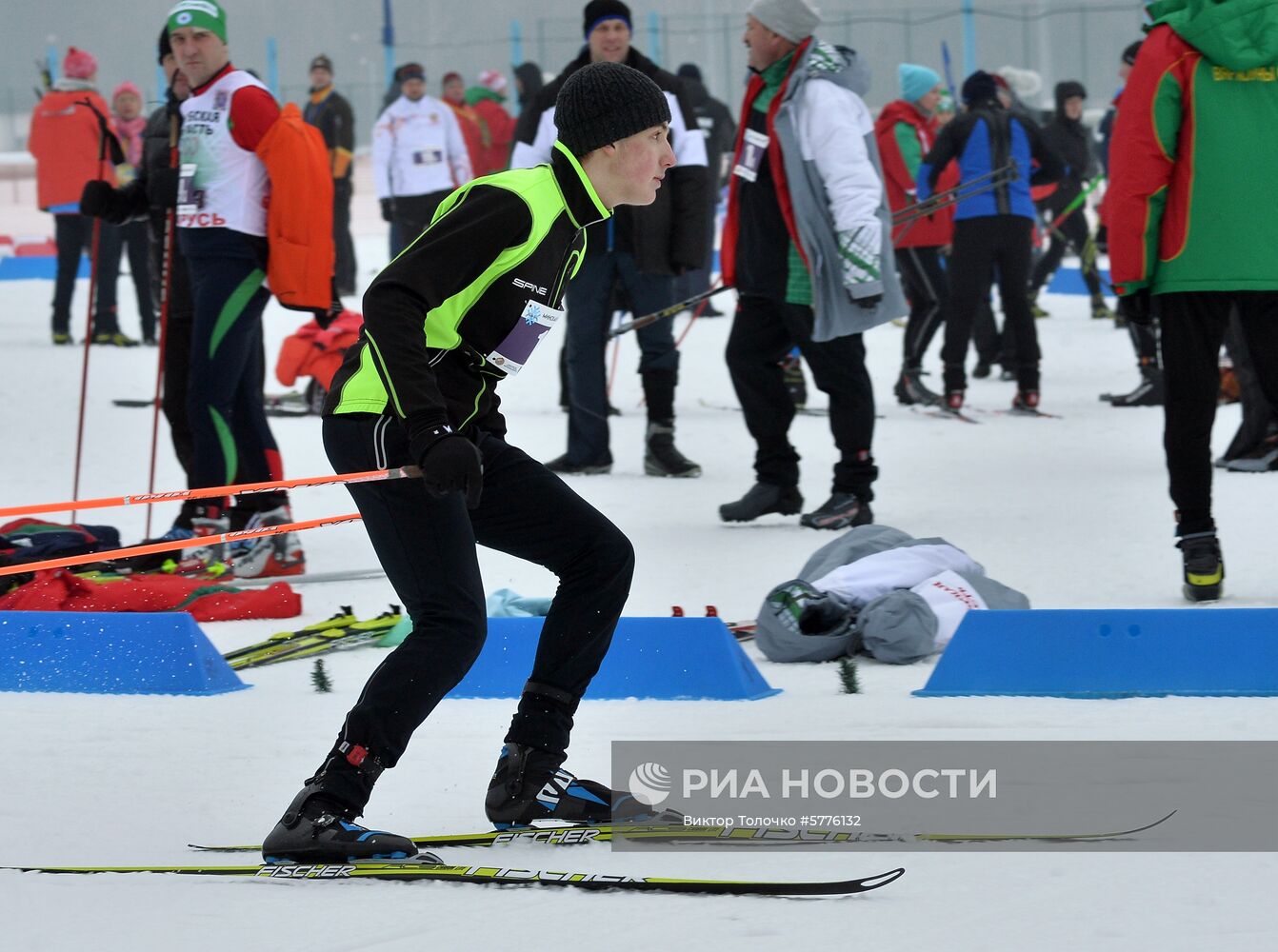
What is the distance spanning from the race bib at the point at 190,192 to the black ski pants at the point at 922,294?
4.78 meters

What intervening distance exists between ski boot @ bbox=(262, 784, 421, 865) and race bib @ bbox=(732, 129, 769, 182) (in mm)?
3814

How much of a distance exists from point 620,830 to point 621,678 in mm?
1086

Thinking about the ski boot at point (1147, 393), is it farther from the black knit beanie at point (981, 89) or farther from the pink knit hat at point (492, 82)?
the pink knit hat at point (492, 82)

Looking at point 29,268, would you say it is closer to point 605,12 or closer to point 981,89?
point 981,89

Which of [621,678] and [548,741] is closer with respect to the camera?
[548,741]

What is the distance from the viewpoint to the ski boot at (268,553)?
563 centimetres

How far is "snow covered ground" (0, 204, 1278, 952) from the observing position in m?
2.51

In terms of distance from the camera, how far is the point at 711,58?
26.1 meters

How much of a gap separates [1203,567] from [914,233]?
16.4 ft

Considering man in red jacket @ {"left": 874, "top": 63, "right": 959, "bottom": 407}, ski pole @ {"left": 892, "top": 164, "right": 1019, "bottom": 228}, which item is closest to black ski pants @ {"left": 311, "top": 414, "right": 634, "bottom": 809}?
ski pole @ {"left": 892, "top": 164, "right": 1019, "bottom": 228}

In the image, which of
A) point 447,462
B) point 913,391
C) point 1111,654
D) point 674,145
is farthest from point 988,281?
point 447,462

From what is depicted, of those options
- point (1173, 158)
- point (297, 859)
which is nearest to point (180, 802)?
point (297, 859)

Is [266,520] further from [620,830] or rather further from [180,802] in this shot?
[620,830]

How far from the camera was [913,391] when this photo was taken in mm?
9656
